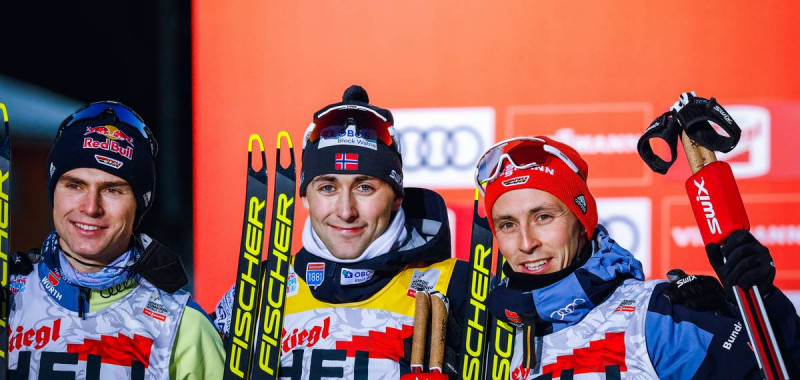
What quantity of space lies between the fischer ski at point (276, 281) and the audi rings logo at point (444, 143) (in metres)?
1.01

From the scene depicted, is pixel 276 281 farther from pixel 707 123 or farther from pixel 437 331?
pixel 707 123

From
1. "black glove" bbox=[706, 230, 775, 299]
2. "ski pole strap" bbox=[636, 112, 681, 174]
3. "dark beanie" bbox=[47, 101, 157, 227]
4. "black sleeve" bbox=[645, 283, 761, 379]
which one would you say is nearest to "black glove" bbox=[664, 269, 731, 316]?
"black sleeve" bbox=[645, 283, 761, 379]

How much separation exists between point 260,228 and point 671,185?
69.6 inches

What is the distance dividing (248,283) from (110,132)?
2.00 ft

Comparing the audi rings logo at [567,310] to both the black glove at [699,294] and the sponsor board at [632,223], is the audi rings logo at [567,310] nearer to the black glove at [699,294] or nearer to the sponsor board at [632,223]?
the black glove at [699,294]

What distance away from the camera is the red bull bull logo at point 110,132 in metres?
2.63

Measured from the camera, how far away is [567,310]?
2.28 meters

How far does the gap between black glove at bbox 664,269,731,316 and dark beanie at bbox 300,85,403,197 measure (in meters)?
0.94

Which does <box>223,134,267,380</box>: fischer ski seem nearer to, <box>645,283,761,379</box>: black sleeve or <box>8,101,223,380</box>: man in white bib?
<box>8,101,223,380</box>: man in white bib

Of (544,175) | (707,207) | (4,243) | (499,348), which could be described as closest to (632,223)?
(499,348)

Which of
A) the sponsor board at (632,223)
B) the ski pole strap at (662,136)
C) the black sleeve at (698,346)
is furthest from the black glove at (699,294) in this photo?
the sponsor board at (632,223)

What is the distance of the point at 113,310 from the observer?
2.58 meters

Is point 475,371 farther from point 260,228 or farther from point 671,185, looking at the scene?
point 671,185

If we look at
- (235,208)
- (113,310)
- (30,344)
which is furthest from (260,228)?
(235,208)
